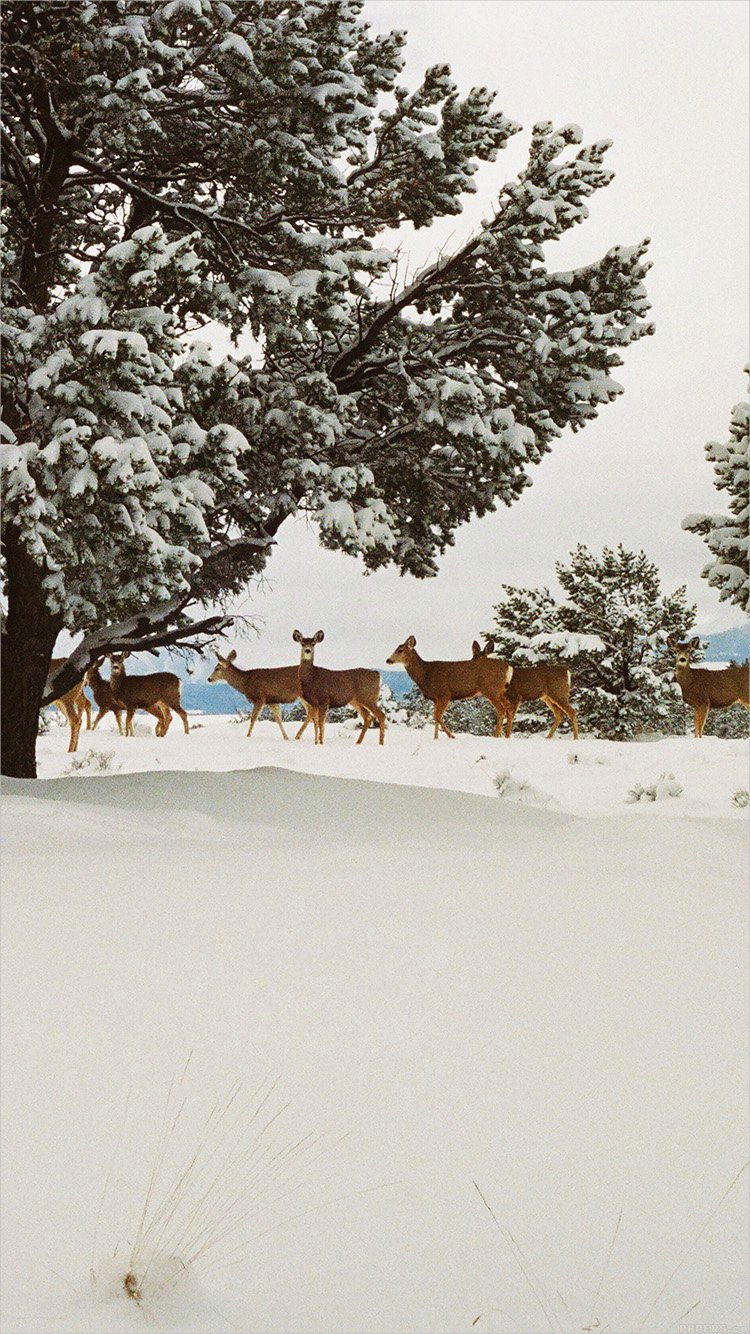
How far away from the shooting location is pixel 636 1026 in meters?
4.64

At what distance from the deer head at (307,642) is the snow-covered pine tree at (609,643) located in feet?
23.8

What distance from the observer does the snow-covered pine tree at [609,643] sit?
1719cm

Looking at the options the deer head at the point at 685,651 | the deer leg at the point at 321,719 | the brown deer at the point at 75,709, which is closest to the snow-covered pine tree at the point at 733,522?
the deer head at the point at 685,651

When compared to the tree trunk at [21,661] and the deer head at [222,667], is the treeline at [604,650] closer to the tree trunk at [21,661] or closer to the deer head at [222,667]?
the deer head at [222,667]

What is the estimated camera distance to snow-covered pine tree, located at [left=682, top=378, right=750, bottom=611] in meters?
12.0

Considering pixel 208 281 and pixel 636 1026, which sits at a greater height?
pixel 208 281

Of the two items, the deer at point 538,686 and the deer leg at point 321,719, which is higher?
the deer at point 538,686

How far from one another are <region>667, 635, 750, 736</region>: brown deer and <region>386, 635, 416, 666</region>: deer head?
417cm

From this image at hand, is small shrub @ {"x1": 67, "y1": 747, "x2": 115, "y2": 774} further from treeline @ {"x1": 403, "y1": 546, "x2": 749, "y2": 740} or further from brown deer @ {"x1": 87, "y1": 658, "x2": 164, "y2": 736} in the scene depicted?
treeline @ {"x1": 403, "y1": 546, "x2": 749, "y2": 740}

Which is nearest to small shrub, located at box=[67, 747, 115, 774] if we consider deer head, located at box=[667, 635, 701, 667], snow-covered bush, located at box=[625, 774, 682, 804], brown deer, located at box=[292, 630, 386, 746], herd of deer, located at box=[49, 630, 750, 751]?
herd of deer, located at box=[49, 630, 750, 751]

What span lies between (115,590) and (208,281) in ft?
9.11

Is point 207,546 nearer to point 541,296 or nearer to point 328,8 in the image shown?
point 541,296

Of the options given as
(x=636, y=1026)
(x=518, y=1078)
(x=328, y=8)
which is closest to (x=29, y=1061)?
(x=518, y=1078)

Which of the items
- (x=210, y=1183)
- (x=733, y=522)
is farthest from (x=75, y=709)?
(x=210, y=1183)
